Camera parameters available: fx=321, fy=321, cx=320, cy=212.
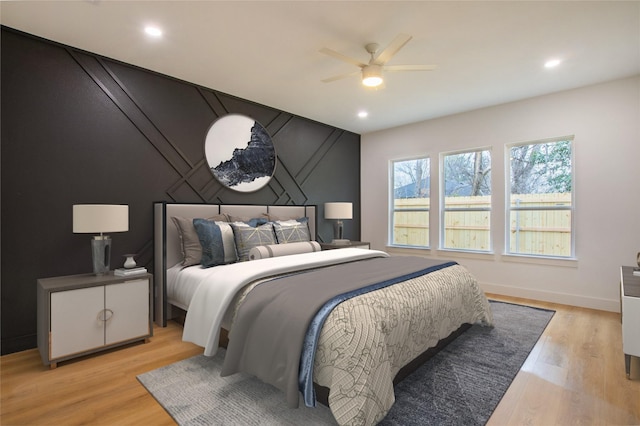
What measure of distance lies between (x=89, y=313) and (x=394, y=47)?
124 inches

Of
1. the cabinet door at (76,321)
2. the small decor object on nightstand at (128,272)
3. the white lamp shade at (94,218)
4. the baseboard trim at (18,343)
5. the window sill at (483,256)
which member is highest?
the white lamp shade at (94,218)

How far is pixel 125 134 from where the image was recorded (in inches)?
127

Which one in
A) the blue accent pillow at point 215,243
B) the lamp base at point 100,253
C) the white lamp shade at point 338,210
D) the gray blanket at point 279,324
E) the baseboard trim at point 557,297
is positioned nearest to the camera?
the gray blanket at point 279,324

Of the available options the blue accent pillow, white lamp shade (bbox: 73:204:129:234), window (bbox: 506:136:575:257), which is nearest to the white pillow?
the blue accent pillow

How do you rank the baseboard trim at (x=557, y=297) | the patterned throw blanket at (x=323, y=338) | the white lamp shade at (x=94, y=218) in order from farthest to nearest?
the baseboard trim at (x=557, y=297) < the white lamp shade at (x=94, y=218) < the patterned throw blanket at (x=323, y=338)

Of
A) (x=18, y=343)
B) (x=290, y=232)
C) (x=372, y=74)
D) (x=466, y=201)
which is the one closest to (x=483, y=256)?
(x=466, y=201)

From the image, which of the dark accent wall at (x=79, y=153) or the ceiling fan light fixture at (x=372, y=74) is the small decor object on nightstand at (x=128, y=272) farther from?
the ceiling fan light fixture at (x=372, y=74)

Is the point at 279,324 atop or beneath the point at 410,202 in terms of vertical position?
beneath

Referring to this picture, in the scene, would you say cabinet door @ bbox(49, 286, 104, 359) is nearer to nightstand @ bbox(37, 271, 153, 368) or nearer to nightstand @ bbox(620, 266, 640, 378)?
nightstand @ bbox(37, 271, 153, 368)

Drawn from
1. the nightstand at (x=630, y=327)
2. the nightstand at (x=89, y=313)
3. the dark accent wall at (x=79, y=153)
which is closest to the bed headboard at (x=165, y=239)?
the dark accent wall at (x=79, y=153)

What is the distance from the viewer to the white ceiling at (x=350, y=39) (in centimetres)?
238

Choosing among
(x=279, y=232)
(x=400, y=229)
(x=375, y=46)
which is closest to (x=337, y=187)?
(x=400, y=229)

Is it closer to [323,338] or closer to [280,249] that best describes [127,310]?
[280,249]

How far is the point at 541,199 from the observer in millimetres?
4223
